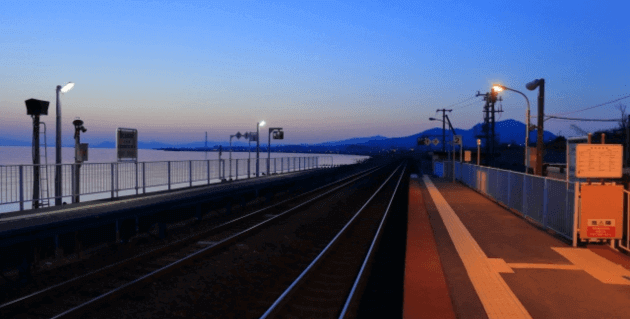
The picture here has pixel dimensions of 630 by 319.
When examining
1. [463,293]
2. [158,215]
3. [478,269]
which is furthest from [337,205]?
[463,293]

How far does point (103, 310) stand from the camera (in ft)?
24.8

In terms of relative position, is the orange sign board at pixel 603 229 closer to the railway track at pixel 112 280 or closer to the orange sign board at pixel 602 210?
the orange sign board at pixel 602 210

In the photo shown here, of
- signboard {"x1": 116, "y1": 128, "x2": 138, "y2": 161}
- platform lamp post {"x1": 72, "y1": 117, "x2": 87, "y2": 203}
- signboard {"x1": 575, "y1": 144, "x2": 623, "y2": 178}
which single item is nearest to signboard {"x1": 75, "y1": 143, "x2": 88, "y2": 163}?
platform lamp post {"x1": 72, "y1": 117, "x2": 87, "y2": 203}

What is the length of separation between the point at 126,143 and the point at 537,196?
13.8 m

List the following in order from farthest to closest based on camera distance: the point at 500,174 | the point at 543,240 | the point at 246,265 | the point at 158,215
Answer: the point at 500,174 → the point at 158,215 → the point at 543,240 → the point at 246,265

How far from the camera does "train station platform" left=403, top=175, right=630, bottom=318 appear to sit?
7215 millimetres

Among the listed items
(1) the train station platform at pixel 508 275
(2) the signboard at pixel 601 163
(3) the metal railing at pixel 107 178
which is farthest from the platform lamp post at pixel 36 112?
(2) the signboard at pixel 601 163

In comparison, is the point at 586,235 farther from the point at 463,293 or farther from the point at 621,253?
the point at 463,293

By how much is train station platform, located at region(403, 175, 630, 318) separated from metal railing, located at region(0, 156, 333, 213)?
992 centimetres

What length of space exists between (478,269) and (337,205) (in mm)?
14594

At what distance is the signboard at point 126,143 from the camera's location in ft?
63.5

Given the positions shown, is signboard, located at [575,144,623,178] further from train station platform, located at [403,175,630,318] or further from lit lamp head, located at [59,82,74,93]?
lit lamp head, located at [59,82,74,93]

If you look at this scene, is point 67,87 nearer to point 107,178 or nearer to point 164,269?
point 107,178

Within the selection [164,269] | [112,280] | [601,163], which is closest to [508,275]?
[601,163]
